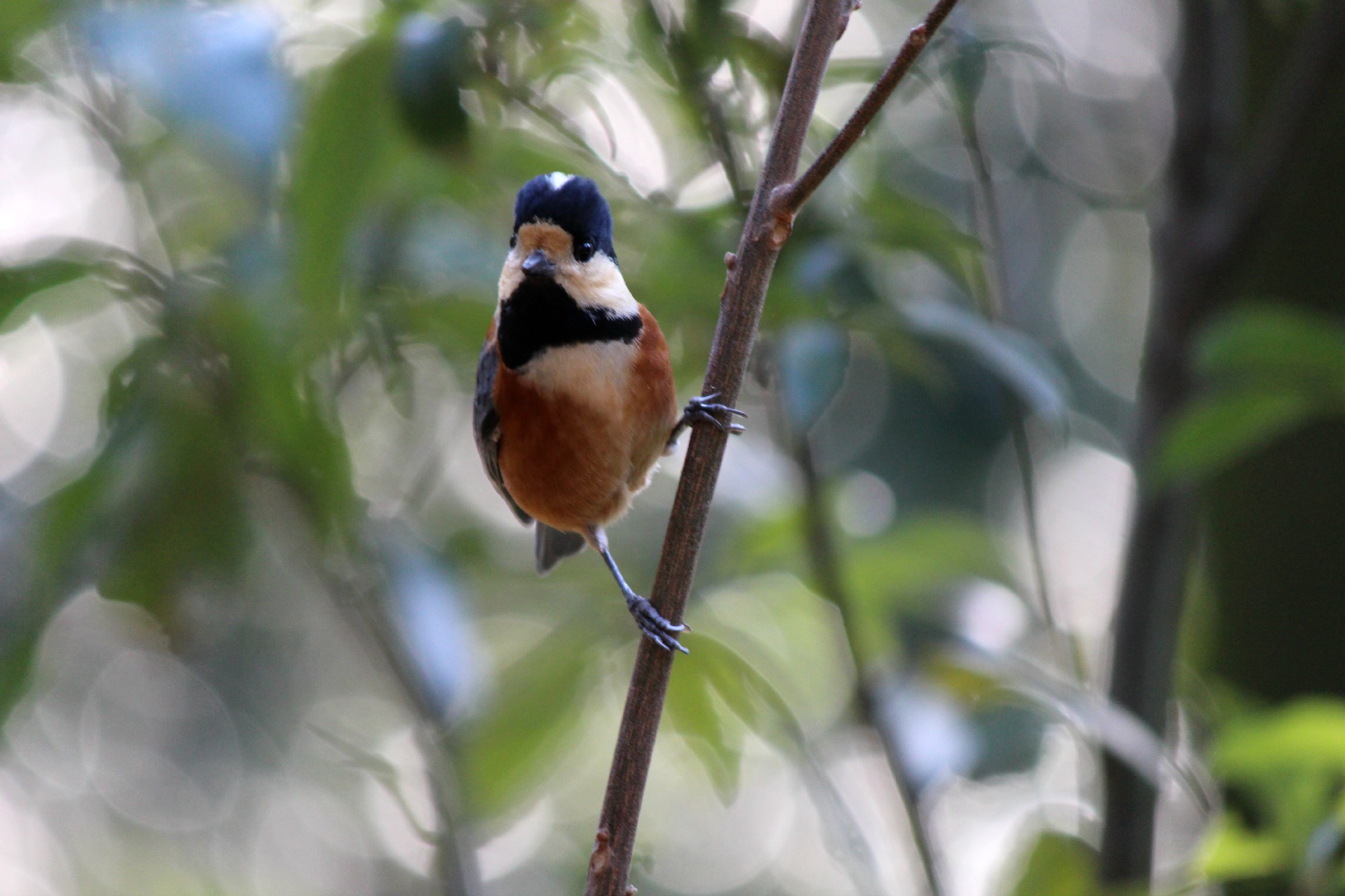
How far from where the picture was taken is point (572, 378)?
89.2 inches

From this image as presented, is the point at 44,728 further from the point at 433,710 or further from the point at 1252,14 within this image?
the point at 1252,14

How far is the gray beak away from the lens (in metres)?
1.87

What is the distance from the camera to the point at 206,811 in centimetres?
791

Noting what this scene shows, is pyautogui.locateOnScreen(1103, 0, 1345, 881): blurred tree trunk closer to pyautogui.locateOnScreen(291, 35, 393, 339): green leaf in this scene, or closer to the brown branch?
the brown branch

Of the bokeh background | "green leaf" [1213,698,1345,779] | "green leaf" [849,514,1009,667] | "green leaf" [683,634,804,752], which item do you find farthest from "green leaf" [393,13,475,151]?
"green leaf" [1213,698,1345,779]

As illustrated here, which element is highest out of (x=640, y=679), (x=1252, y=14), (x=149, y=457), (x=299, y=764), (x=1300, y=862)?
(x=1252, y=14)

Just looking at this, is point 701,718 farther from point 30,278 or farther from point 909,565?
point 30,278

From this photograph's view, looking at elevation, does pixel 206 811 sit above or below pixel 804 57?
below

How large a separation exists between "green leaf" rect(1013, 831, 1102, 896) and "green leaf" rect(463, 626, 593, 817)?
0.92 m

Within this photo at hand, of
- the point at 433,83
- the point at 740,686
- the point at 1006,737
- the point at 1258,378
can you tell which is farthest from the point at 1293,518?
the point at 433,83

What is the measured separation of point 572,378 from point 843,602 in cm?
64

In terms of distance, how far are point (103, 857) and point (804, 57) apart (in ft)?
26.0

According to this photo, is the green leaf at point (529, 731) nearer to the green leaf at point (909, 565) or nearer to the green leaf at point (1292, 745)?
the green leaf at point (909, 565)

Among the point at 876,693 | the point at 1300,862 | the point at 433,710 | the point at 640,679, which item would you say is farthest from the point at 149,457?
the point at 1300,862
